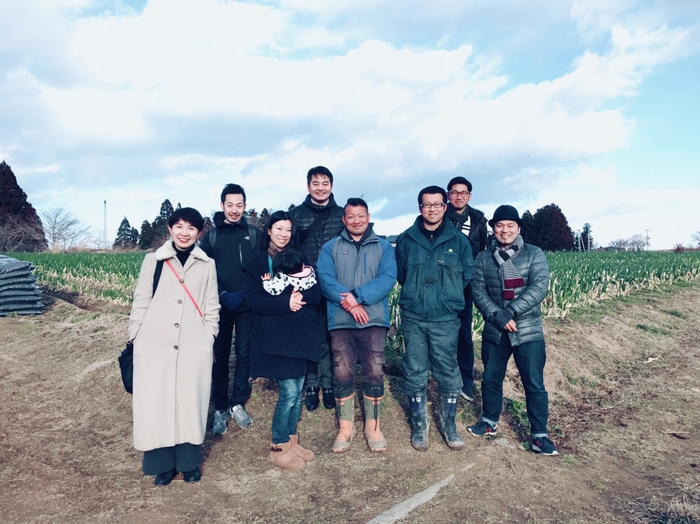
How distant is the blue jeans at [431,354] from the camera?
3.99m

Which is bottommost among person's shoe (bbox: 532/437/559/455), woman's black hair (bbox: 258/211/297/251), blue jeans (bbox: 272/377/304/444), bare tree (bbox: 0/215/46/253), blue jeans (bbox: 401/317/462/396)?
person's shoe (bbox: 532/437/559/455)

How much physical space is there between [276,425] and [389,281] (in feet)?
4.60

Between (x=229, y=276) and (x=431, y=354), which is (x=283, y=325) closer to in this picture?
(x=229, y=276)

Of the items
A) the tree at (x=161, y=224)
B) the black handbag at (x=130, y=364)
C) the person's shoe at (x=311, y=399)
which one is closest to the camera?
the black handbag at (x=130, y=364)

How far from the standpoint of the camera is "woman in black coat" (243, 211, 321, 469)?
11.9ft

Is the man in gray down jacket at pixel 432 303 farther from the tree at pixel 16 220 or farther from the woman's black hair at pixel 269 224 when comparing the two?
the tree at pixel 16 220

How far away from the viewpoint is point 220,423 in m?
4.41

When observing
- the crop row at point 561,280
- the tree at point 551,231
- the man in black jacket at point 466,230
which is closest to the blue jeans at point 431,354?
the man in black jacket at point 466,230

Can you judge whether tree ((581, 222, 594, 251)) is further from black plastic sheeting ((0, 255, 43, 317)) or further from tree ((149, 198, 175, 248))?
black plastic sheeting ((0, 255, 43, 317))

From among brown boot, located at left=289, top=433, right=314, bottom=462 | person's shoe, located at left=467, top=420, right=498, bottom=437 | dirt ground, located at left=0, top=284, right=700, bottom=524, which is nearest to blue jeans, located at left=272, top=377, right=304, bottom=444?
brown boot, located at left=289, top=433, right=314, bottom=462

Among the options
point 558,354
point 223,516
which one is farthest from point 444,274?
point 558,354

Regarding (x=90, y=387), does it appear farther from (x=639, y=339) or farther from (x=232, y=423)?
(x=639, y=339)

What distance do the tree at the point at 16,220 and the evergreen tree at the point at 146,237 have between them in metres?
8.82

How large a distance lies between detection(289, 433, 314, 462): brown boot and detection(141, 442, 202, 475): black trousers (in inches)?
29.3
